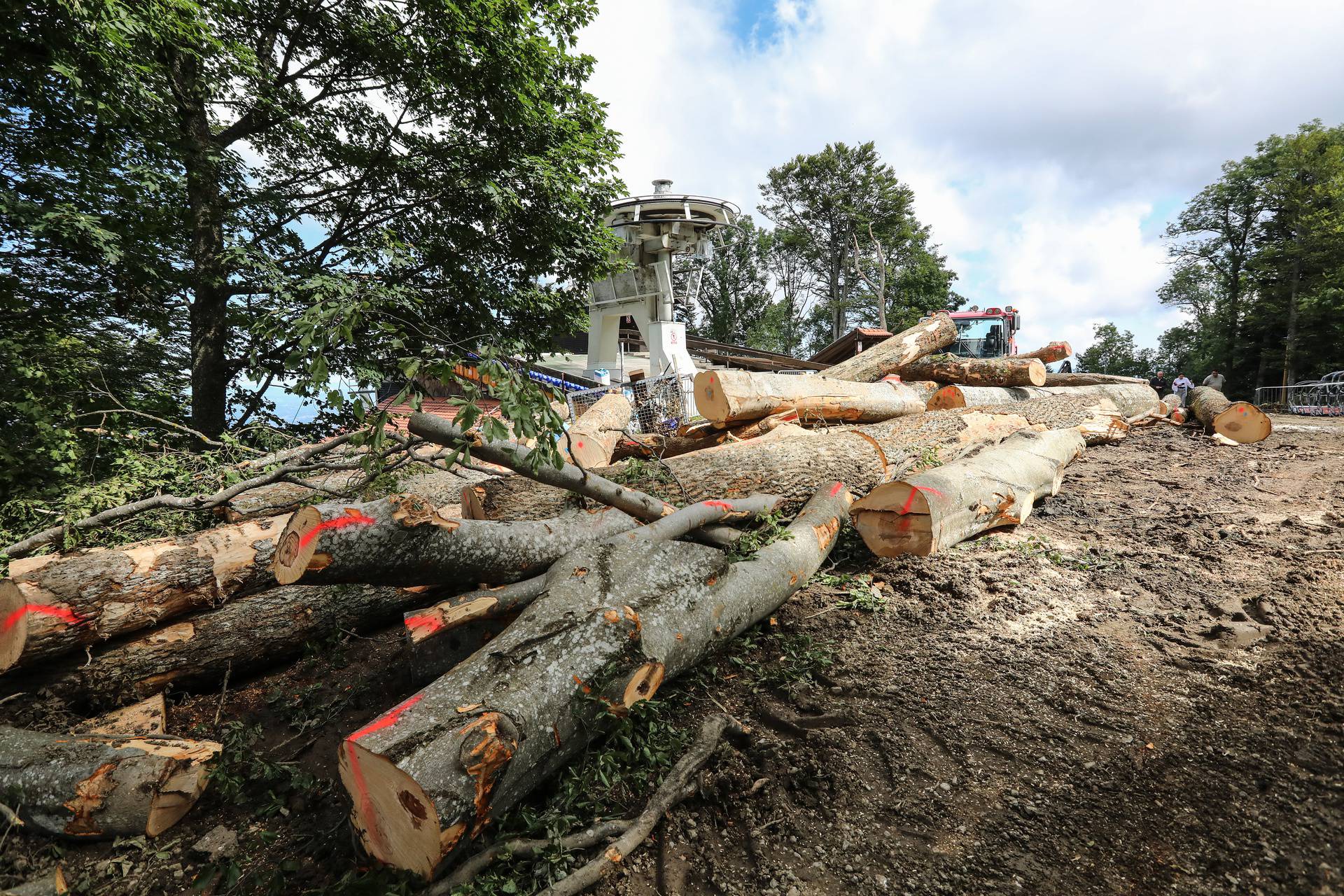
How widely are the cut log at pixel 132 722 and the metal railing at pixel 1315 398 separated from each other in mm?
22166

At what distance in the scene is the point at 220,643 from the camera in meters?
3.21

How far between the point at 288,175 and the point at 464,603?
23.8ft

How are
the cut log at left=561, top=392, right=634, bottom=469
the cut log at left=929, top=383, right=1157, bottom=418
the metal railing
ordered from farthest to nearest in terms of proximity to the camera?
the metal railing → the cut log at left=929, top=383, right=1157, bottom=418 → the cut log at left=561, top=392, right=634, bottom=469

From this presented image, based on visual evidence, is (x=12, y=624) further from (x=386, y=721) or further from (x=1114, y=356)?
(x=1114, y=356)

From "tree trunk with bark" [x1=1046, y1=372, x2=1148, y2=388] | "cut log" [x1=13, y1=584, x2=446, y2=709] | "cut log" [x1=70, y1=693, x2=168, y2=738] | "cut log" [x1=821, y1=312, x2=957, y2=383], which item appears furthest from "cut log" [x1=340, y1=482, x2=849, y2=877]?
"tree trunk with bark" [x1=1046, y1=372, x2=1148, y2=388]

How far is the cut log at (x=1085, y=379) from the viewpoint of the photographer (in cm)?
995

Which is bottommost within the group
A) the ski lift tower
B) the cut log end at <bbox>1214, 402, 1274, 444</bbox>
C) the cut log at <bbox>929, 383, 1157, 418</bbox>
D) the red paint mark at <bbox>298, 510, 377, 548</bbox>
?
the cut log end at <bbox>1214, 402, 1274, 444</bbox>

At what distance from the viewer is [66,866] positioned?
2250mm

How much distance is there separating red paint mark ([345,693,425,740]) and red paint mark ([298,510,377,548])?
0.96m

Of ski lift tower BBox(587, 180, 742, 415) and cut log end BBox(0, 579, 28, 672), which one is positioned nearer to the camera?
cut log end BBox(0, 579, 28, 672)

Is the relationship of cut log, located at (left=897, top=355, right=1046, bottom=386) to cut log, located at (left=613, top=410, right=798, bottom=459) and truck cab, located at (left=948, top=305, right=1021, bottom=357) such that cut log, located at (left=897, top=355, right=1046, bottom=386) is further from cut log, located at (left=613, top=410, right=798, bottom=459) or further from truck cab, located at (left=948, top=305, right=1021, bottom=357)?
truck cab, located at (left=948, top=305, right=1021, bottom=357)

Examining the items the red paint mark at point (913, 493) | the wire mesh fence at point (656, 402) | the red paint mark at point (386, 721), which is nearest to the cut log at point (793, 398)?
the red paint mark at point (913, 493)

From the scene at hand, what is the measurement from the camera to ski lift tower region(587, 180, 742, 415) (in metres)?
16.8

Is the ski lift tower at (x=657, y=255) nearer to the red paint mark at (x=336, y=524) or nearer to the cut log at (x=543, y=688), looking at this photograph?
the cut log at (x=543, y=688)
